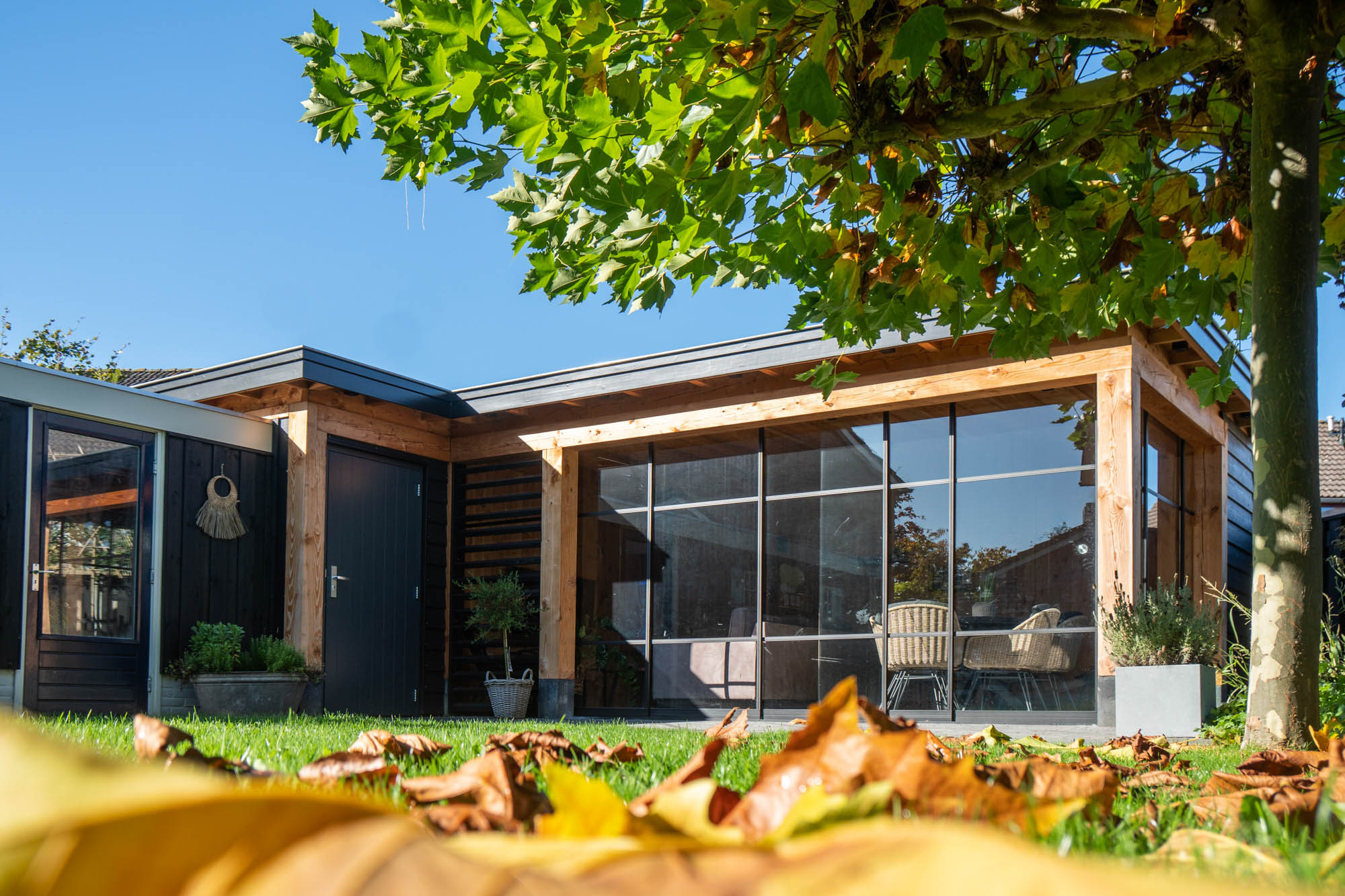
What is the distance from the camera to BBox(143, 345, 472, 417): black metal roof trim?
29.4ft

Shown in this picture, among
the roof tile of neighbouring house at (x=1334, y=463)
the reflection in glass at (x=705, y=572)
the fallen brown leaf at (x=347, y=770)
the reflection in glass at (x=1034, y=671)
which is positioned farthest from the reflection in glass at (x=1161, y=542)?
the roof tile of neighbouring house at (x=1334, y=463)

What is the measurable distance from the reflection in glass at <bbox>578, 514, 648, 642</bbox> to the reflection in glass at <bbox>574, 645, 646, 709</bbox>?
0.14 metres

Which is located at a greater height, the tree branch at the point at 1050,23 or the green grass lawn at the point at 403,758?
the tree branch at the point at 1050,23

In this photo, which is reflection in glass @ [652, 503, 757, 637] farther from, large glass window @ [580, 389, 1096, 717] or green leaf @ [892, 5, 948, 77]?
green leaf @ [892, 5, 948, 77]

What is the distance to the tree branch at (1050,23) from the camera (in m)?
2.76

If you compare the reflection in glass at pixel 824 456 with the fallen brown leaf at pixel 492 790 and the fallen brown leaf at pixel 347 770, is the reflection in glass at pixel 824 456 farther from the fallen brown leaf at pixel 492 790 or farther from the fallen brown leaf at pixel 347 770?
the fallen brown leaf at pixel 492 790

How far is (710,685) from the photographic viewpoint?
383 inches

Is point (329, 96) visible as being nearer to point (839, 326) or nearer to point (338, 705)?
point (839, 326)

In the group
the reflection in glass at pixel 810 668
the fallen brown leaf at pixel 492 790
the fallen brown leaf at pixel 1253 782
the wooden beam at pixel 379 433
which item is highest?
the wooden beam at pixel 379 433

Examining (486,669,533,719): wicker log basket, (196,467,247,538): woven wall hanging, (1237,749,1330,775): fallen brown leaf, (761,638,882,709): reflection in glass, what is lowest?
(486,669,533,719): wicker log basket

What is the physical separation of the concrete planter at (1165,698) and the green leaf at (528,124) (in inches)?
203

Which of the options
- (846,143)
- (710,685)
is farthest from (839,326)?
(710,685)

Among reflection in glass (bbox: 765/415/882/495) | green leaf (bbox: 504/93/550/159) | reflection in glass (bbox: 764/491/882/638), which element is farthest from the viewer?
reflection in glass (bbox: 765/415/882/495)

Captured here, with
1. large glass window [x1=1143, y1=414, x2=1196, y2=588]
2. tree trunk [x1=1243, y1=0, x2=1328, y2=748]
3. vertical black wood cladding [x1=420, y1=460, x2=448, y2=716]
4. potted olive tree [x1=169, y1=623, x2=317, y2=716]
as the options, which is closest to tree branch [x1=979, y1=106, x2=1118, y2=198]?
tree trunk [x1=1243, y1=0, x2=1328, y2=748]
